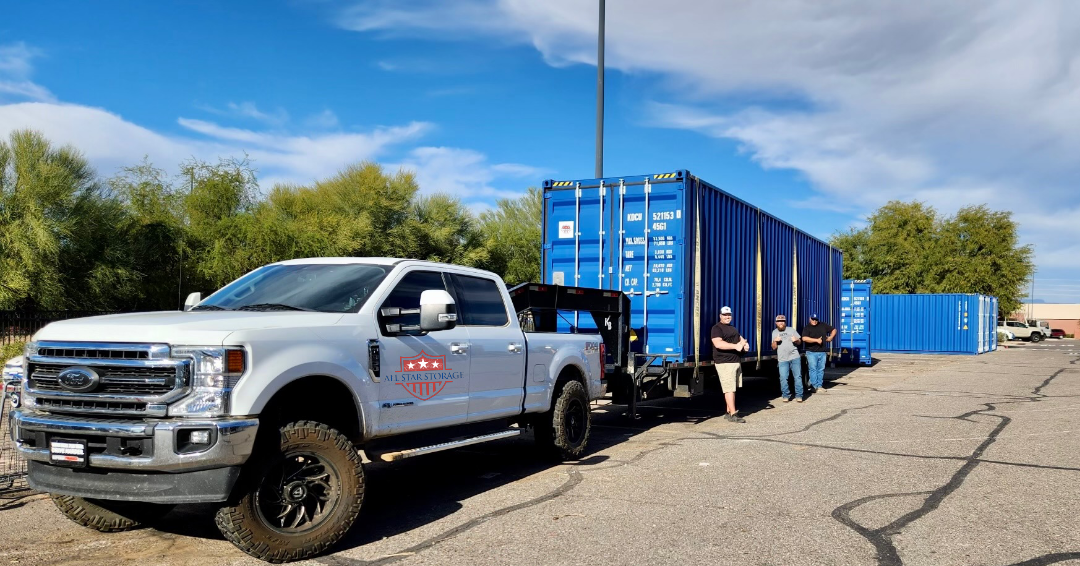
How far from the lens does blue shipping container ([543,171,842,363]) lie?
11258 mm

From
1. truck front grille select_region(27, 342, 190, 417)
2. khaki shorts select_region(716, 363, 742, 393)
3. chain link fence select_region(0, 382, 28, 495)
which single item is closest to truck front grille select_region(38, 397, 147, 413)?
truck front grille select_region(27, 342, 190, 417)

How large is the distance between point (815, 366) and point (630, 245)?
670 centimetres

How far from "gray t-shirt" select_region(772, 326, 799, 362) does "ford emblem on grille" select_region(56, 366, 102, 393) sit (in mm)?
11795

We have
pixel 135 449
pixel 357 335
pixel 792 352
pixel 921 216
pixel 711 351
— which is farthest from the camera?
pixel 921 216

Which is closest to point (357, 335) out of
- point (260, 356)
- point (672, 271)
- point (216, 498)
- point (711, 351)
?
point (260, 356)

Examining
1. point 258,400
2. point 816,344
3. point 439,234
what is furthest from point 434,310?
point 439,234

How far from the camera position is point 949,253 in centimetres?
4928

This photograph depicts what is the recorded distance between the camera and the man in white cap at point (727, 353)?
11.7m

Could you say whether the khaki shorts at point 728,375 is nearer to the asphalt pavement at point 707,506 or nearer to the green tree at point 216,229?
the asphalt pavement at point 707,506

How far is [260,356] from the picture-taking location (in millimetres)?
4836

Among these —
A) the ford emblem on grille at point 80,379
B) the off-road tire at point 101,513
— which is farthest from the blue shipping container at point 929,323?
the ford emblem on grille at point 80,379

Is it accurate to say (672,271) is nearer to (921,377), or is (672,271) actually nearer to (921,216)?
(921,377)

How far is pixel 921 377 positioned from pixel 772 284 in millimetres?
8801

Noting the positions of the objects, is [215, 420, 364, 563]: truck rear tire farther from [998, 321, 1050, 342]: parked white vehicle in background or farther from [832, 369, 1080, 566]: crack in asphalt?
[998, 321, 1050, 342]: parked white vehicle in background
